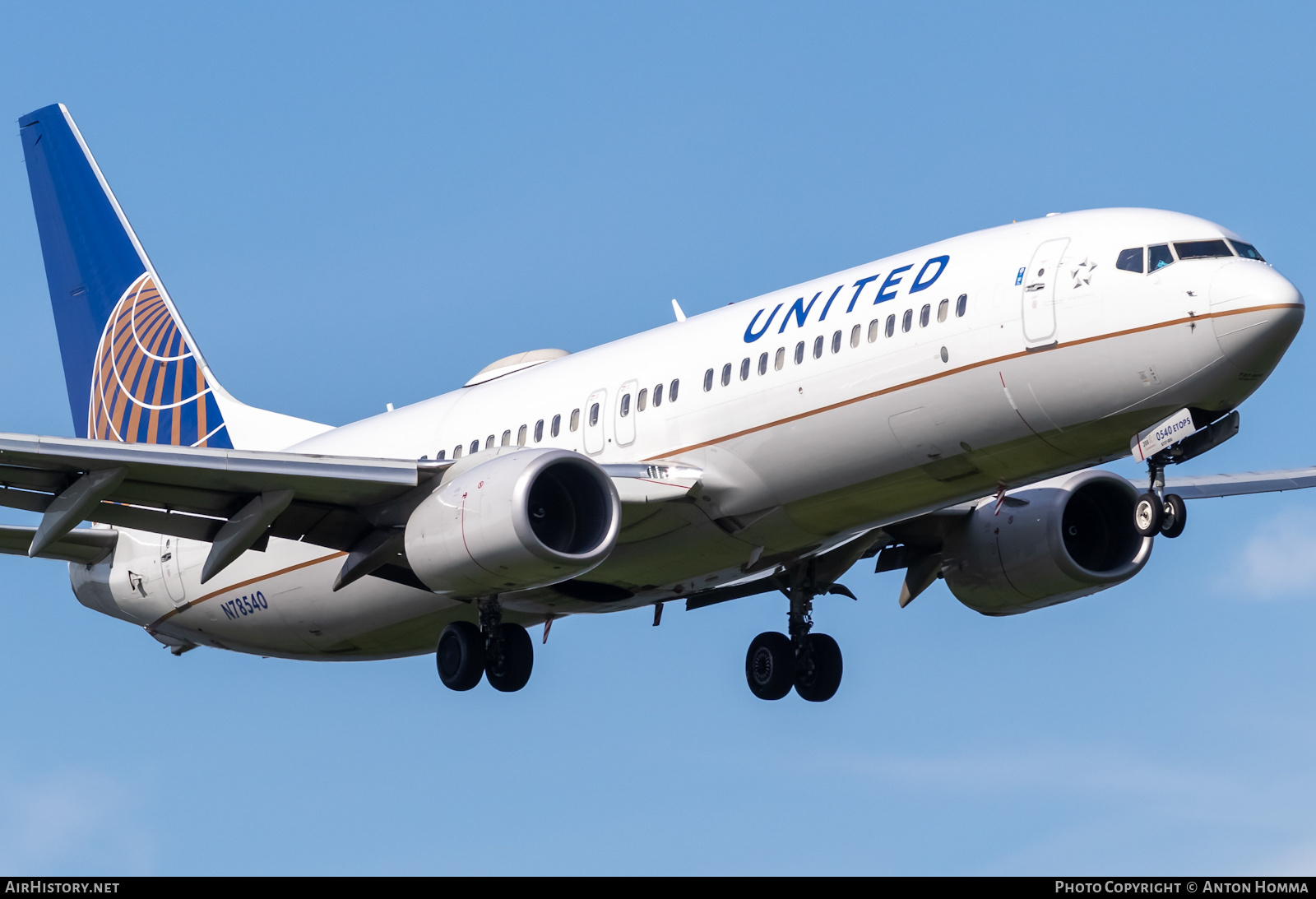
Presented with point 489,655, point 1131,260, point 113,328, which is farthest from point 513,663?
point 113,328

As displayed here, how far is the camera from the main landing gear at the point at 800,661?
3098cm

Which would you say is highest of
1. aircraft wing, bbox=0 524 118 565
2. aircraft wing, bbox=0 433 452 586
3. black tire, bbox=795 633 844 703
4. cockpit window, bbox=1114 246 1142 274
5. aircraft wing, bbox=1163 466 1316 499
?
aircraft wing, bbox=1163 466 1316 499

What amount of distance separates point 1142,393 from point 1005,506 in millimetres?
8047

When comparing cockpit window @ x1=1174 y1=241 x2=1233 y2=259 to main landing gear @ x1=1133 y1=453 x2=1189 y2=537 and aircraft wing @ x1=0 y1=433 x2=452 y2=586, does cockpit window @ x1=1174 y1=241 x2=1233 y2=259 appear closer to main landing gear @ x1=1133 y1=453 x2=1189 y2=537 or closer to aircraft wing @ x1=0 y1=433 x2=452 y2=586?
main landing gear @ x1=1133 y1=453 x2=1189 y2=537

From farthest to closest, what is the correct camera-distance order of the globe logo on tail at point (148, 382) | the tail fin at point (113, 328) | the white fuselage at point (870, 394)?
the globe logo on tail at point (148, 382)
the tail fin at point (113, 328)
the white fuselage at point (870, 394)

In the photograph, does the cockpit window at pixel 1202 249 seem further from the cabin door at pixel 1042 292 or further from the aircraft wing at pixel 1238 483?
the aircraft wing at pixel 1238 483

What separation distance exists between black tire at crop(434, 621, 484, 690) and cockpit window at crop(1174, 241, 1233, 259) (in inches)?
458

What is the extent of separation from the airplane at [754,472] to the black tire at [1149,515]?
0.03 m

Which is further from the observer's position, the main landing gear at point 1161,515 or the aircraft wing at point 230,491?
the aircraft wing at point 230,491

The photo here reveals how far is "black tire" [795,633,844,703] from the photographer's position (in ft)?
102

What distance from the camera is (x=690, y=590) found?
95.3ft

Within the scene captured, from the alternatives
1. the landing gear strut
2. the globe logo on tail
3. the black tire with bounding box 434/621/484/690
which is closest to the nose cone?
the landing gear strut

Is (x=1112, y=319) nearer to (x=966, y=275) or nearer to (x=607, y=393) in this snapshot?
(x=966, y=275)

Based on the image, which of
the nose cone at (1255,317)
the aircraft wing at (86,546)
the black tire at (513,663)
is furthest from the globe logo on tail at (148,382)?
the nose cone at (1255,317)
